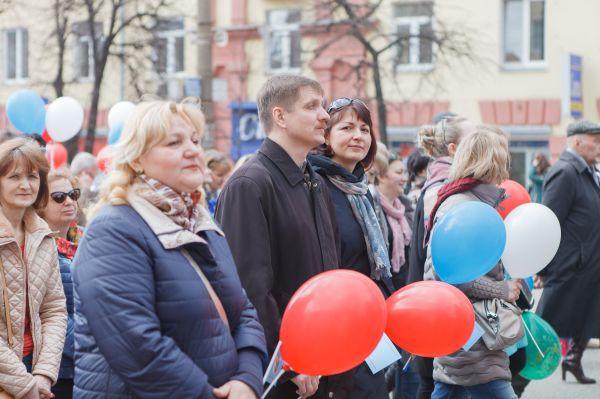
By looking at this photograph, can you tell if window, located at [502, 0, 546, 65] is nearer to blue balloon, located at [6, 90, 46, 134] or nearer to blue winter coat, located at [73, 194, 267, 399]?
blue balloon, located at [6, 90, 46, 134]

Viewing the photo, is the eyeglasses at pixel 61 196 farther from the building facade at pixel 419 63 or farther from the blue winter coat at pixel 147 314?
the building facade at pixel 419 63

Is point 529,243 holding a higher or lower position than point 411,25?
lower

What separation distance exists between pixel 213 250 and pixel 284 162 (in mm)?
1151

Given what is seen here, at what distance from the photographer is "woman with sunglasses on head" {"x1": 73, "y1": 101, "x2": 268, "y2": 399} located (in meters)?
2.95

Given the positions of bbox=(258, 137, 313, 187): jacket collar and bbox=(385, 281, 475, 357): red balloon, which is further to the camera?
bbox=(258, 137, 313, 187): jacket collar

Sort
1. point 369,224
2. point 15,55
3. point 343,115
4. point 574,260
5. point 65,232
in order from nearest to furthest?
point 369,224, point 343,115, point 65,232, point 574,260, point 15,55

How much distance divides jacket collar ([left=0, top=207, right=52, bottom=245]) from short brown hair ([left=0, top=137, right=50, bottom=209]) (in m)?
0.08

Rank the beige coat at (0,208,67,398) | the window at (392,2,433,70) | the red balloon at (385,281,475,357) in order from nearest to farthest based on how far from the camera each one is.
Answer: the red balloon at (385,281,475,357), the beige coat at (0,208,67,398), the window at (392,2,433,70)

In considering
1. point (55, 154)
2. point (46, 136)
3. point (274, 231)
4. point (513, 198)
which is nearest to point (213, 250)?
point (274, 231)

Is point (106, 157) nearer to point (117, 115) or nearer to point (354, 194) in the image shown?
point (354, 194)

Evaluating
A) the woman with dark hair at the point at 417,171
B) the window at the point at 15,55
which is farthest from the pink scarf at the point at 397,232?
the window at the point at 15,55

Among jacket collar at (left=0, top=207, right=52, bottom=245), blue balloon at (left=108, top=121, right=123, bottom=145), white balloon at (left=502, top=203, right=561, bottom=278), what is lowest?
white balloon at (left=502, top=203, right=561, bottom=278)

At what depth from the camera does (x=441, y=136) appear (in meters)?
6.06

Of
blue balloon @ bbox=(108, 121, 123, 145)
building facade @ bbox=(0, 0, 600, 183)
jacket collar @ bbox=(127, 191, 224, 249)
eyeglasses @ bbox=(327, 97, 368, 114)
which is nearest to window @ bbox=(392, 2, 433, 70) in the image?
building facade @ bbox=(0, 0, 600, 183)
